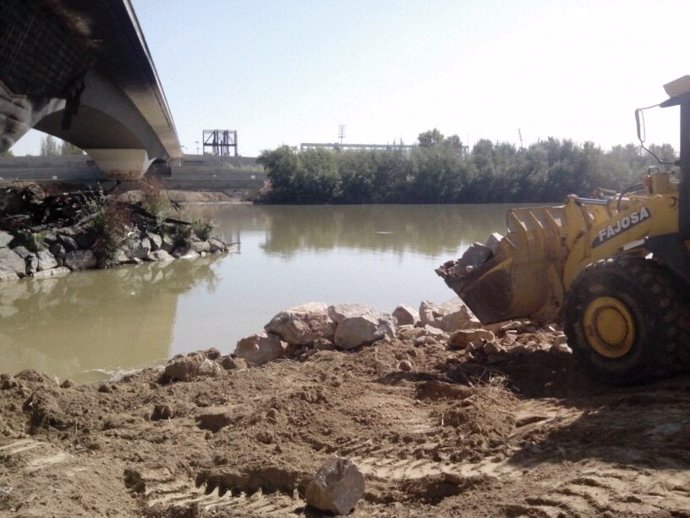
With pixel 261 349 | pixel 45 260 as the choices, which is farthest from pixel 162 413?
pixel 45 260

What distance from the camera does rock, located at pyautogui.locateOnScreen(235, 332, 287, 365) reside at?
8039 mm

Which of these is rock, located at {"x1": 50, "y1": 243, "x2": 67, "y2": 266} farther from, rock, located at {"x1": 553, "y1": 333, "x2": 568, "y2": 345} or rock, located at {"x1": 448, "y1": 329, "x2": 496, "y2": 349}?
rock, located at {"x1": 553, "y1": 333, "x2": 568, "y2": 345}

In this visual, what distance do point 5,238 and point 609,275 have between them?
15.5 metres

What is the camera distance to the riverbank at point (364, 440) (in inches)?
153

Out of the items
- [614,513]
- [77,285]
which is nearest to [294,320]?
[614,513]

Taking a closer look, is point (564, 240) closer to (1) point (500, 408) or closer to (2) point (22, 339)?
(1) point (500, 408)

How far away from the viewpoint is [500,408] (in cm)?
530

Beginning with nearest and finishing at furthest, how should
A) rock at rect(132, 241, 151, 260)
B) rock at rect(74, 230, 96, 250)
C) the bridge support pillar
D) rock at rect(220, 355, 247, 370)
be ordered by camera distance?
rock at rect(220, 355, 247, 370), rock at rect(74, 230, 96, 250), rock at rect(132, 241, 151, 260), the bridge support pillar

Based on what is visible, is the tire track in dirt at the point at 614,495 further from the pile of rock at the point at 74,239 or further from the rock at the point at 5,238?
the rock at the point at 5,238

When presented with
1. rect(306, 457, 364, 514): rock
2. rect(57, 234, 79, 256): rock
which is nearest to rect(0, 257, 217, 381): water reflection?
rect(57, 234, 79, 256): rock

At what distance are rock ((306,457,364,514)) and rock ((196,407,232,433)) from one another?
5.48ft

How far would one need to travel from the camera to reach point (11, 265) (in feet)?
54.0

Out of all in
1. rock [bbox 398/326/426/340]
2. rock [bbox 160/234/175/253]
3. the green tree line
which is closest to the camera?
rock [bbox 398/326/426/340]

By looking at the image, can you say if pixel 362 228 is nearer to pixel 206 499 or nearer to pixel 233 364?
pixel 233 364
